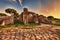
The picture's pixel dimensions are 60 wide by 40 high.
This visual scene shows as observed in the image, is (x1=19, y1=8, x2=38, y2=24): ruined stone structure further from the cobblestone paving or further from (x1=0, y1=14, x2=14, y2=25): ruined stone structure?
the cobblestone paving

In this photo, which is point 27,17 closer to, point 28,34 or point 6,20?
point 6,20

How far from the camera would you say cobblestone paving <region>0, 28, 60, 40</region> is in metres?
3.82

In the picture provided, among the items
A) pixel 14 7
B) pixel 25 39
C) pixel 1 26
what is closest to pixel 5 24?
pixel 1 26

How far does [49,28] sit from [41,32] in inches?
17.7

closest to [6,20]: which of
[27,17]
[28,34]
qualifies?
[27,17]

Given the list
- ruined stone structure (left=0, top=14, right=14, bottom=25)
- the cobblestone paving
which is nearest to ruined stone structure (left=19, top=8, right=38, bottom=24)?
ruined stone structure (left=0, top=14, right=14, bottom=25)

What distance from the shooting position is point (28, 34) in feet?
13.7

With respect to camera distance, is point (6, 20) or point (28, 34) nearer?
point (28, 34)

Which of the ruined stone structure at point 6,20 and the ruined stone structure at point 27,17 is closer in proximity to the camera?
the ruined stone structure at point 6,20

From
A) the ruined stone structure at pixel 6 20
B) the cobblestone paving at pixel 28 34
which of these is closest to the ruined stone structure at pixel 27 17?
the ruined stone structure at pixel 6 20

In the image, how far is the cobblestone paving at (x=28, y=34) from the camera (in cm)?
382

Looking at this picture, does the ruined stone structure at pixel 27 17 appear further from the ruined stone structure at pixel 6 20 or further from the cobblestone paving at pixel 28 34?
the cobblestone paving at pixel 28 34

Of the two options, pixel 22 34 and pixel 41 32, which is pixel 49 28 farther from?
pixel 22 34

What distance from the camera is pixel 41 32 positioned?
439 centimetres
